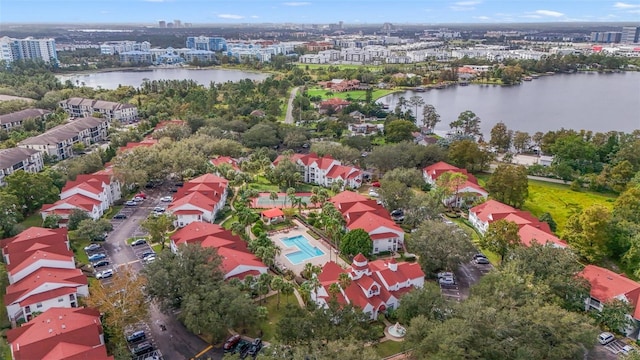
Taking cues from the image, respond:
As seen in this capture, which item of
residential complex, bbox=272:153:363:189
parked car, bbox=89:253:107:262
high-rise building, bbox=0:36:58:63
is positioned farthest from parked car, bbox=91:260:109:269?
high-rise building, bbox=0:36:58:63

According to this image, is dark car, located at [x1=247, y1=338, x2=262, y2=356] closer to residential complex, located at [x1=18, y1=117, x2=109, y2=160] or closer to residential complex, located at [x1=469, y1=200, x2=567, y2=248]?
residential complex, located at [x1=469, y1=200, x2=567, y2=248]

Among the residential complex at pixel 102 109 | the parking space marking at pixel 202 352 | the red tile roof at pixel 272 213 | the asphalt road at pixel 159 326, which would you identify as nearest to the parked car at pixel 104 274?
the asphalt road at pixel 159 326

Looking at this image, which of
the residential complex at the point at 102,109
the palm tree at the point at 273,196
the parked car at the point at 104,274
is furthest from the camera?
the residential complex at the point at 102,109

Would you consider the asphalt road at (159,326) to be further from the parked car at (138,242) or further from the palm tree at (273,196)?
the palm tree at (273,196)

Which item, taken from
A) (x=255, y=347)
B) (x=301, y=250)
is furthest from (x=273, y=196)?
(x=255, y=347)

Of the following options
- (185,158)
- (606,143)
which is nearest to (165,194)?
(185,158)

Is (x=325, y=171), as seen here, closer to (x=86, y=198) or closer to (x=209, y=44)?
(x=86, y=198)
